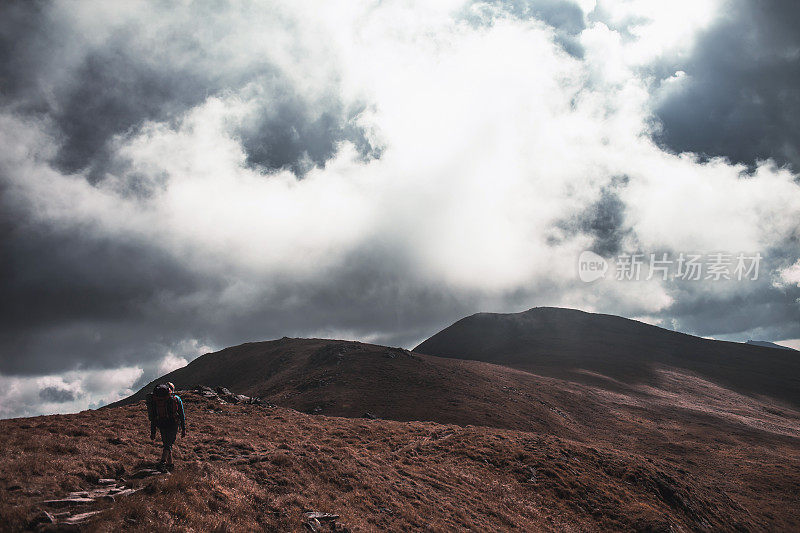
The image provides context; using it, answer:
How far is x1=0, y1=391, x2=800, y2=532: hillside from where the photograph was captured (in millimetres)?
13357

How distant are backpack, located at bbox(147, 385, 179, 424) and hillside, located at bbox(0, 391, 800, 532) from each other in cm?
195

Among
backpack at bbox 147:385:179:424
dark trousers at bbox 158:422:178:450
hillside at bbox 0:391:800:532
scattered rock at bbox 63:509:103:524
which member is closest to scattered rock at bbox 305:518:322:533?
hillside at bbox 0:391:800:532

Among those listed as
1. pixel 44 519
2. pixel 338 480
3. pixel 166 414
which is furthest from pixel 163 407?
pixel 338 480

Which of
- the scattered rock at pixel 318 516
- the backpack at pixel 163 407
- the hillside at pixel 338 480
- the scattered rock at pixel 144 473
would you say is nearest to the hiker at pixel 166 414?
the backpack at pixel 163 407

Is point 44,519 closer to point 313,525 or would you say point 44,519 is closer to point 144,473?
point 144,473

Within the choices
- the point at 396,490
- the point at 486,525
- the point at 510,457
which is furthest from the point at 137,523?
the point at 510,457

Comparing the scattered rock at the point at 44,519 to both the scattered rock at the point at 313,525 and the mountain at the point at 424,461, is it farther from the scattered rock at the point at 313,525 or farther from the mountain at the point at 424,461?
the scattered rock at the point at 313,525

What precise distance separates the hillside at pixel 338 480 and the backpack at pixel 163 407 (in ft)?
6.39

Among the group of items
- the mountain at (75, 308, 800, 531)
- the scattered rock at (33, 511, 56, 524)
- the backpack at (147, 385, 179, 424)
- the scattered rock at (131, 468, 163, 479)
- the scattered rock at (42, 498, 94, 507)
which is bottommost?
the mountain at (75, 308, 800, 531)

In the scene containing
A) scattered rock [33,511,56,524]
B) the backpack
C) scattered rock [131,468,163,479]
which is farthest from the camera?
the backpack

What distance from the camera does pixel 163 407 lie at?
17797 mm

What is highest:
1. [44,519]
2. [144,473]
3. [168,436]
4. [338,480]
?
[168,436]

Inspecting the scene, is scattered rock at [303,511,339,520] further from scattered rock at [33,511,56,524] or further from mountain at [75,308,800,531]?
scattered rock at [33,511,56,524]

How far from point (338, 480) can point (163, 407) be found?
9439mm
